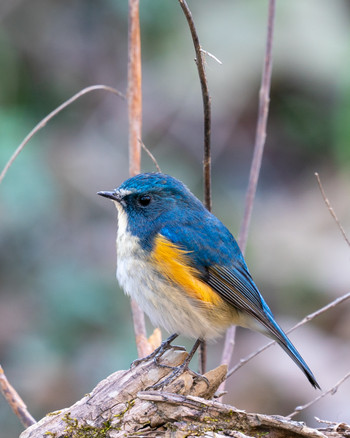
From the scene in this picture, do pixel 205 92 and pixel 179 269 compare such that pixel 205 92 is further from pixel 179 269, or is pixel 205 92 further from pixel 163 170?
pixel 163 170

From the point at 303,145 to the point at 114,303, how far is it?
3.21 meters

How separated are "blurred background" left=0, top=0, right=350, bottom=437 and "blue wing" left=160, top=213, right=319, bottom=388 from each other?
212cm

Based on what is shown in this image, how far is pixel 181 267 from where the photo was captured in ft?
10.6

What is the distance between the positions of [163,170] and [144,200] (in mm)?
3351

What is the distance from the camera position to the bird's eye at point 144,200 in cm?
343

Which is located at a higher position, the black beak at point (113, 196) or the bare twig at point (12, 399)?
the black beak at point (113, 196)

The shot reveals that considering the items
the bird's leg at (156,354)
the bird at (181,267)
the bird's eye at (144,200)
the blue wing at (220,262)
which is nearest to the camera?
the bird's leg at (156,354)

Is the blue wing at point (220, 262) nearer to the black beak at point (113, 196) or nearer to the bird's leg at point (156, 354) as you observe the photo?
the black beak at point (113, 196)

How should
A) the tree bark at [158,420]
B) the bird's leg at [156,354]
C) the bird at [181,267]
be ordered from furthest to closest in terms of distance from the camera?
1. the bird at [181,267]
2. the bird's leg at [156,354]
3. the tree bark at [158,420]

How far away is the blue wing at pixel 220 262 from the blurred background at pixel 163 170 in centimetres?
212

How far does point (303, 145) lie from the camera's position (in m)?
7.87

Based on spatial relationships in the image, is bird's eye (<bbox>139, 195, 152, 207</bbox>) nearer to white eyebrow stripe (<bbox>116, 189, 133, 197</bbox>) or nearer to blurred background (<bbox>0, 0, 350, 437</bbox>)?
white eyebrow stripe (<bbox>116, 189, 133, 197</bbox>)

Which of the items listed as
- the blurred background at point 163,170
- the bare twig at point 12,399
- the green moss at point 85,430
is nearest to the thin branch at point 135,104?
the bare twig at point 12,399

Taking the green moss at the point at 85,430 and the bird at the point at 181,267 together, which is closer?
the green moss at the point at 85,430
